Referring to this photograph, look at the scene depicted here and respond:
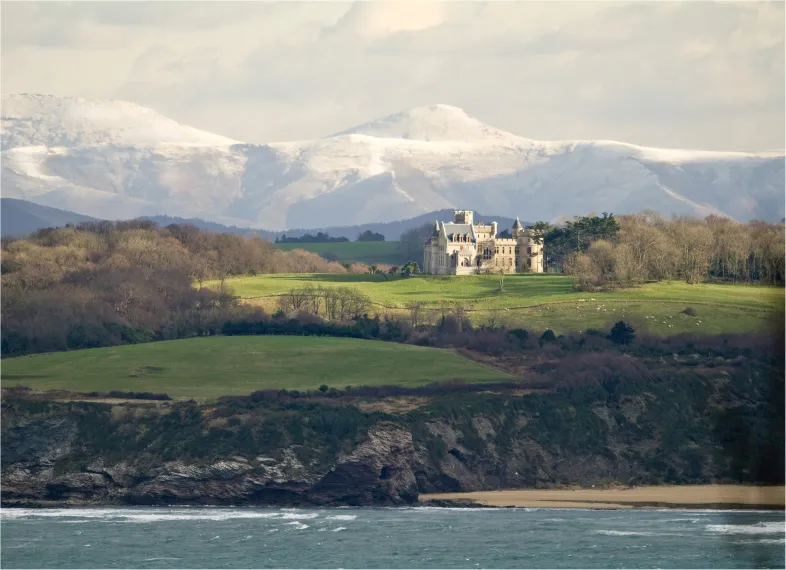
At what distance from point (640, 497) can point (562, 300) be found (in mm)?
48519

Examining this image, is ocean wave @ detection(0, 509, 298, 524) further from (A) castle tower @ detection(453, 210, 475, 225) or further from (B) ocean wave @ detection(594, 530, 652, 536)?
(A) castle tower @ detection(453, 210, 475, 225)

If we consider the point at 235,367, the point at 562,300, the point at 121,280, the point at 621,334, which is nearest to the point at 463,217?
the point at 562,300

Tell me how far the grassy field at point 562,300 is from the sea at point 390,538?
111 feet

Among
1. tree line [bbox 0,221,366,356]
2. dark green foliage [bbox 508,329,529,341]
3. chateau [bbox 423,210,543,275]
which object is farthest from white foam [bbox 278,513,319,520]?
chateau [bbox 423,210,543,275]

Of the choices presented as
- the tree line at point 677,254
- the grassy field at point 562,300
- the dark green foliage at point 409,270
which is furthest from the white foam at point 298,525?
the dark green foliage at point 409,270

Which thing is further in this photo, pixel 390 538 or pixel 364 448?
pixel 364 448

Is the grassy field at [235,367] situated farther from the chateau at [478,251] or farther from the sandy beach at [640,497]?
the chateau at [478,251]

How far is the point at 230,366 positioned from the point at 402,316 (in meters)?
25.8

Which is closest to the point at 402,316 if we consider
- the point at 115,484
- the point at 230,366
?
the point at 230,366

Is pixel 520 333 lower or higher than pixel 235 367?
higher

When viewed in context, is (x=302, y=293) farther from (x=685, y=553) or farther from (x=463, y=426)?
(x=685, y=553)

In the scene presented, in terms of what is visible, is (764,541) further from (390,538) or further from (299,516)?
(299,516)

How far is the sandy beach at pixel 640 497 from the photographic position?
9662 centimetres

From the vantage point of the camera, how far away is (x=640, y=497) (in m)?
99.1
